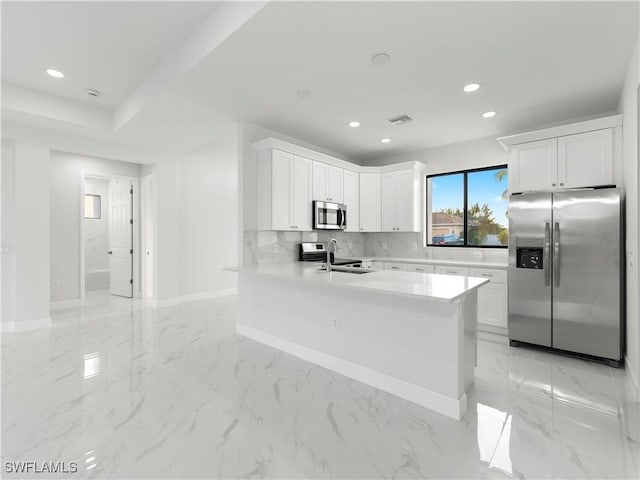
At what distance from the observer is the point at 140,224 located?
240 inches

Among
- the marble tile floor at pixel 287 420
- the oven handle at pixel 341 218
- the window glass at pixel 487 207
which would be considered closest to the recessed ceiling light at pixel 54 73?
the marble tile floor at pixel 287 420

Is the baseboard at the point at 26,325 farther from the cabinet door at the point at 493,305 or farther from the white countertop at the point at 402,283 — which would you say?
the cabinet door at the point at 493,305

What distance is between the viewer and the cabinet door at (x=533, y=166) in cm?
342

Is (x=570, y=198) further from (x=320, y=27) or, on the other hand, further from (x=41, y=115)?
(x=41, y=115)

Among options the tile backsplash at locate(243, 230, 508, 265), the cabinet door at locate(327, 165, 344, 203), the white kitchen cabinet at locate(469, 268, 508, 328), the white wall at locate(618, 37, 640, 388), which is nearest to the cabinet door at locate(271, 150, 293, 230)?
the tile backsplash at locate(243, 230, 508, 265)

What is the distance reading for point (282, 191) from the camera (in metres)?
3.82

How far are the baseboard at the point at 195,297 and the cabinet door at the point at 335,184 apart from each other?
326cm

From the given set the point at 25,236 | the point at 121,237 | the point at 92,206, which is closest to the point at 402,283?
the point at 25,236

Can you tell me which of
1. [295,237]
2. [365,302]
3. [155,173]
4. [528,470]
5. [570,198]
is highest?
[155,173]

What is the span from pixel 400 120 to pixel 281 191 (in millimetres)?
1706

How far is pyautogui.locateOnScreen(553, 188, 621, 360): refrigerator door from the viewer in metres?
2.92

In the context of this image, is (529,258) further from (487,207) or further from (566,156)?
(487,207)

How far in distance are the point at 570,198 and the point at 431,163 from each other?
7.10 feet

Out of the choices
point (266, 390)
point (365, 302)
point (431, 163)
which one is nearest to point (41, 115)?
point (266, 390)
